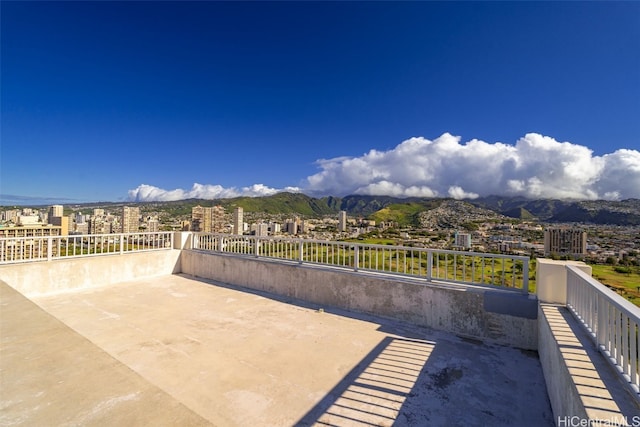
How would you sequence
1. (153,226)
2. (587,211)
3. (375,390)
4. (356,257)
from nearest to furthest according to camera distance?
(375,390), (356,257), (587,211), (153,226)

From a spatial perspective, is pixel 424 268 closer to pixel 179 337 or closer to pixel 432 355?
pixel 432 355

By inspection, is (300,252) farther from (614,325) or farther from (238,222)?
(238,222)

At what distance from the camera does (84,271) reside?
669cm

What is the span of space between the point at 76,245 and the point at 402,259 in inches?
308

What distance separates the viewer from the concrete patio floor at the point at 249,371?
4.80 feet

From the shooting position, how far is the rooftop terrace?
155cm

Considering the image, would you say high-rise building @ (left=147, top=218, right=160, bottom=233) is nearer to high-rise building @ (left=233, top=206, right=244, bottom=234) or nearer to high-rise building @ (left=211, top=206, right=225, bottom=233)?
high-rise building @ (left=211, top=206, right=225, bottom=233)

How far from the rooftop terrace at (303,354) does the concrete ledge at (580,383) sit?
0.01m

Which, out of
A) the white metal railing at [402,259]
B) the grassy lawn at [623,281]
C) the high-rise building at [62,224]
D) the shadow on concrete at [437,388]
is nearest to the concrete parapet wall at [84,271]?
the high-rise building at [62,224]

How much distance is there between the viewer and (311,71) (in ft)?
46.2

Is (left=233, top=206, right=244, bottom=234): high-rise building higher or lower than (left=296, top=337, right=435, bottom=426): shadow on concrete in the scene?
higher

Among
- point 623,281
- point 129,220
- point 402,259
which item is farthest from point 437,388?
Answer: point 129,220

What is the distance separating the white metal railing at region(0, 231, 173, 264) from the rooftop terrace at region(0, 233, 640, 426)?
15 centimetres

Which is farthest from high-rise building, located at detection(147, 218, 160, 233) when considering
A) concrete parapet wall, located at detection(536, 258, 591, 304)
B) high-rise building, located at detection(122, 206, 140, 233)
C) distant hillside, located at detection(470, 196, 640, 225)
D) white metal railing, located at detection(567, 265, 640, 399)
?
distant hillside, located at detection(470, 196, 640, 225)
